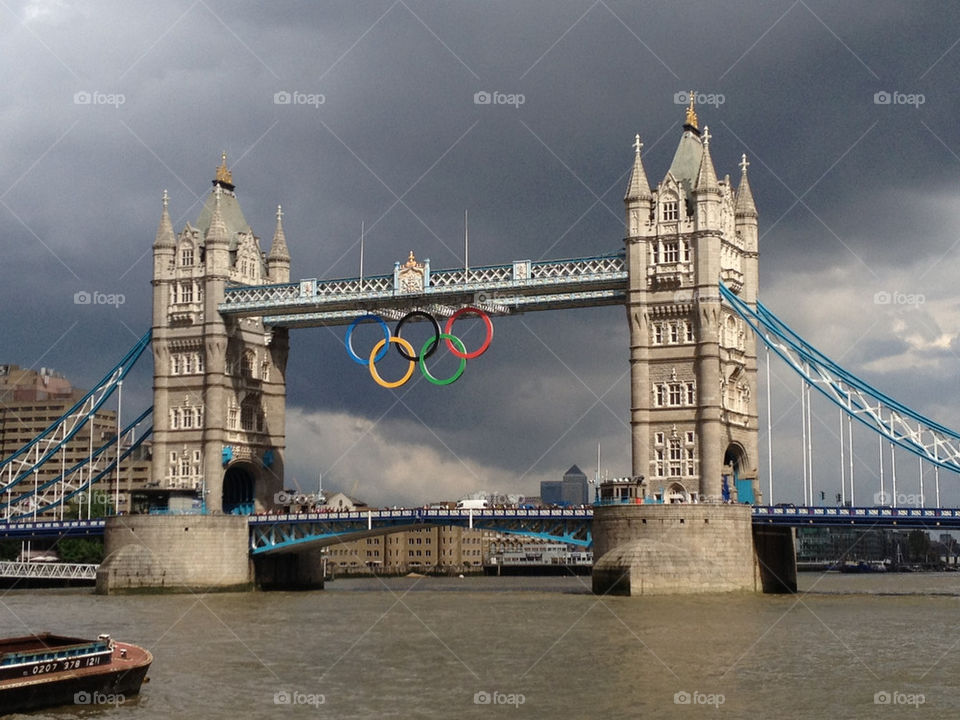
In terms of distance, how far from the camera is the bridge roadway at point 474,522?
8162cm

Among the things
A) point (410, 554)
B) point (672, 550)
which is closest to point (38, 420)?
point (410, 554)

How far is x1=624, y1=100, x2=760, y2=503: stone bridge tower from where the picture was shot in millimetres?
88875

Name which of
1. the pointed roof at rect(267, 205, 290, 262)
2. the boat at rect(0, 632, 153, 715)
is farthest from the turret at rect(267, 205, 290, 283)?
the boat at rect(0, 632, 153, 715)

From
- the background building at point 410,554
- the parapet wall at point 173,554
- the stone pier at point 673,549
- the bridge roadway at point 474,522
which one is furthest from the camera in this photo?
the background building at point 410,554

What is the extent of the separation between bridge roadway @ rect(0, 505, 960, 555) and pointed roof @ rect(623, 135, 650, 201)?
19.8 metres

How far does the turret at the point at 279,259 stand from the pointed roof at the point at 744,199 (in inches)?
1402

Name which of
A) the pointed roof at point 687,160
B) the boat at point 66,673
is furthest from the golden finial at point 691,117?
the boat at point 66,673

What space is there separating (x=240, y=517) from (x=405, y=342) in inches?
634

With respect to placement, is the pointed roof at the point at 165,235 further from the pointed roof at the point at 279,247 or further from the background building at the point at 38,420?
the background building at the point at 38,420

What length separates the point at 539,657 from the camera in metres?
48.7

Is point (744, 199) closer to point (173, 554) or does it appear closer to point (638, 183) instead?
point (638, 183)

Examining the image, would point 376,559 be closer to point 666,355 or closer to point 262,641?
point 666,355

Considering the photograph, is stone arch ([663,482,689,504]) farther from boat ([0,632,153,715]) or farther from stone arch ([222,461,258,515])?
boat ([0,632,153,715])

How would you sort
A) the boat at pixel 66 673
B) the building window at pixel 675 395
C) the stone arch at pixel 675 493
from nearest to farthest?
the boat at pixel 66 673 < the stone arch at pixel 675 493 < the building window at pixel 675 395
